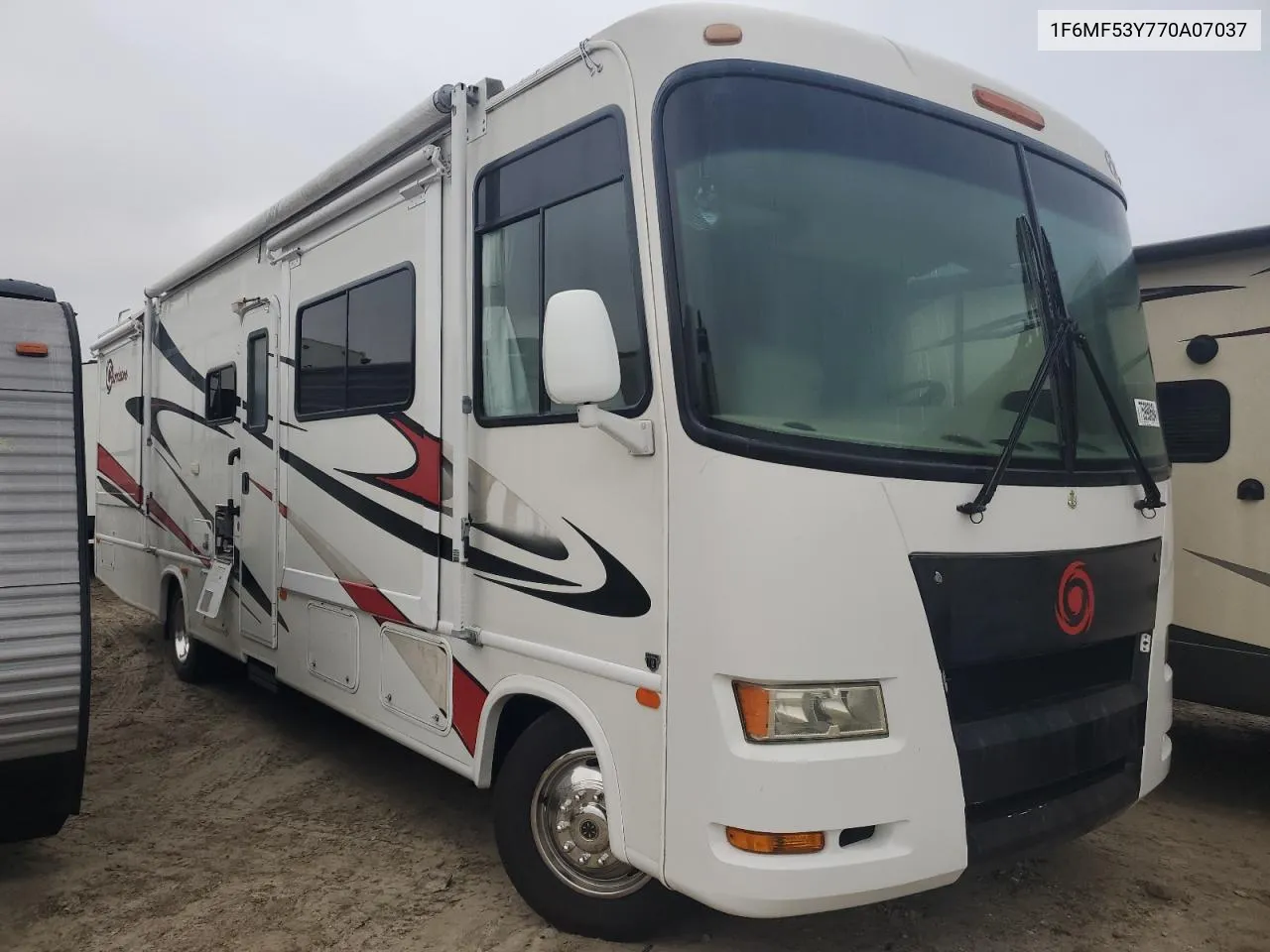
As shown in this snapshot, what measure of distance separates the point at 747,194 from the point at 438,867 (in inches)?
112

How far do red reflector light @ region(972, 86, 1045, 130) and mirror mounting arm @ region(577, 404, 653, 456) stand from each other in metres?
1.66

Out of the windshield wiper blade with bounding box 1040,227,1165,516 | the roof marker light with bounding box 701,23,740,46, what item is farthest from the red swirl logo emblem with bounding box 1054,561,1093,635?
the roof marker light with bounding box 701,23,740,46

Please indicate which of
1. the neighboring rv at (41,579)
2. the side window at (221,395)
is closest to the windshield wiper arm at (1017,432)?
the neighboring rv at (41,579)

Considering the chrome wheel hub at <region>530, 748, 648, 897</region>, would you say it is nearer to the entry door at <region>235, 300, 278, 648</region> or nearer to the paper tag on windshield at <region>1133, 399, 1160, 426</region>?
the paper tag on windshield at <region>1133, 399, 1160, 426</region>

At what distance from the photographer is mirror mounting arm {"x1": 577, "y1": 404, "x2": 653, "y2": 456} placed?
117 inches

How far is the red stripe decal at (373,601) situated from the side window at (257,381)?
55.8 inches

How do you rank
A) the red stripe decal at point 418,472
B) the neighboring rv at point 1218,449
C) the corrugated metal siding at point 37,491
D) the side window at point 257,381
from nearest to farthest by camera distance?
the corrugated metal siding at point 37,491
the red stripe decal at point 418,472
the neighboring rv at point 1218,449
the side window at point 257,381

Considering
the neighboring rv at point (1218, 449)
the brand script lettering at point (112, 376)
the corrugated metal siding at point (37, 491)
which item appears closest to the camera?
the corrugated metal siding at point (37, 491)

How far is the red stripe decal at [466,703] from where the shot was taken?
151 inches

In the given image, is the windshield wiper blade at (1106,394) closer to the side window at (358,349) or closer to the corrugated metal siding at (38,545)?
the side window at (358,349)

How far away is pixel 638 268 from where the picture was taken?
3.08 metres

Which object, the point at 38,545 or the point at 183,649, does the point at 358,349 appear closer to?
the point at 38,545

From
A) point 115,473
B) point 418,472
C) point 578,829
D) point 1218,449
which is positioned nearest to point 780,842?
point 578,829

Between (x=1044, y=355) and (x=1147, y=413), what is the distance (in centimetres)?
79
